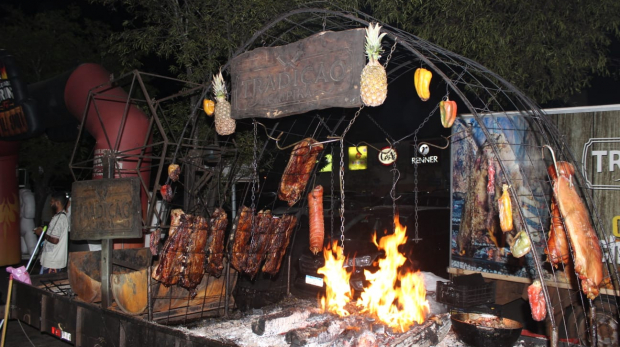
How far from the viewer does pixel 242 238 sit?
634 cm

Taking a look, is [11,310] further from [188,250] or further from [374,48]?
[374,48]

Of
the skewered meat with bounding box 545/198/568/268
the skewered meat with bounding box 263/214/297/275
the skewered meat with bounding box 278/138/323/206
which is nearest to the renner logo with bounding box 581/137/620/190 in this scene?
the skewered meat with bounding box 545/198/568/268

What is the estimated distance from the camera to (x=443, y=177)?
18.0 m

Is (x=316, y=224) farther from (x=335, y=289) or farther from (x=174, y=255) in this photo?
(x=174, y=255)

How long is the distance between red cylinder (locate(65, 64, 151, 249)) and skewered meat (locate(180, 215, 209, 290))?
1.96m

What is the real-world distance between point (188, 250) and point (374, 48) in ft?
11.7

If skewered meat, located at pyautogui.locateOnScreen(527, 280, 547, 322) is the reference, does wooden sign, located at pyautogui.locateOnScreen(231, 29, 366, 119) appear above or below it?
above

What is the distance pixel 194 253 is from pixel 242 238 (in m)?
0.71

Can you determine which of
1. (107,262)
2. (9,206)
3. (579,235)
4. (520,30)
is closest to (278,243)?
(107,262)

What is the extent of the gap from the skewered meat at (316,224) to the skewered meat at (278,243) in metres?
0.74

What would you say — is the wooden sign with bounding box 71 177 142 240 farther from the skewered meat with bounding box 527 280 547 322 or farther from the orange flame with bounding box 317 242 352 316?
the skewered meat with bounding box 527 280 547 322

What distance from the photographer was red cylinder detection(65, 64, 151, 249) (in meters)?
7.68

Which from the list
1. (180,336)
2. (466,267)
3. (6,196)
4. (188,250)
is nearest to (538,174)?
(466,267)

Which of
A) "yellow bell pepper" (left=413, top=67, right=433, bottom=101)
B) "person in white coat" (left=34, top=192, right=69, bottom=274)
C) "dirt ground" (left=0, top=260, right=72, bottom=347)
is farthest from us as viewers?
"person in white coat" (left=34, top=192, right=69, bottom=274)
